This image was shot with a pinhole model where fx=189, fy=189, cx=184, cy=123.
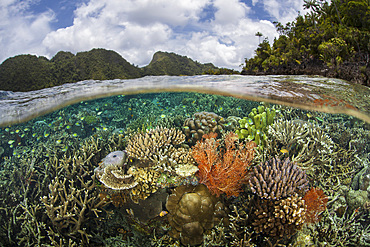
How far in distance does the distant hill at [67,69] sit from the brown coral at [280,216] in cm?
948

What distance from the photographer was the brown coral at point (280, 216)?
396 centimetres

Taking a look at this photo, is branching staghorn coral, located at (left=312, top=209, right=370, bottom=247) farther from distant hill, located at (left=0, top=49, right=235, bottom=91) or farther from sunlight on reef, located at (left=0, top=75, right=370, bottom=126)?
distant hill, located at (left=0, top=49, right=235, bottom=91)

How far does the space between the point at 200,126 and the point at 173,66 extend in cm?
1919

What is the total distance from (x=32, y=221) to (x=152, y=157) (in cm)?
360

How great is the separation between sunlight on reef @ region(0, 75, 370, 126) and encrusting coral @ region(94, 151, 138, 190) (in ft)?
22.3

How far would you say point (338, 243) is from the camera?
4664 millimetres

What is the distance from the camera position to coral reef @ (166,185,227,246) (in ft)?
15.3

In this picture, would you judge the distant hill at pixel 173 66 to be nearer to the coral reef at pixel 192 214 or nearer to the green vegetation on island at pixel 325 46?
the green vegetation on island at pixel 325 46

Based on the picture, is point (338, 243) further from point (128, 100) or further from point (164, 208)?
point (128, 100)

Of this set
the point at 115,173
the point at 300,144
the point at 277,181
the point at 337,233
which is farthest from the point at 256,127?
the point at 115,173

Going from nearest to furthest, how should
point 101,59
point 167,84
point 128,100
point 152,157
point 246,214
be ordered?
point 246,214 → point 152,157 → point 167,84 → point 128,100 → point 101,59

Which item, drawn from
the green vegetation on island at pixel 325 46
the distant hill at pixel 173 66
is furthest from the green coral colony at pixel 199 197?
the distant hill at pixel 173 66

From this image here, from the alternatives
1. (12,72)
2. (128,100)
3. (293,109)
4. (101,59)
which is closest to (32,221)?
(293,109)

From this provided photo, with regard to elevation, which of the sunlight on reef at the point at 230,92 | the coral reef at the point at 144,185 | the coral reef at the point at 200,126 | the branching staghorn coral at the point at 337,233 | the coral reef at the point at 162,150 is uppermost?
the sunlight on reef at the point at 230,92
